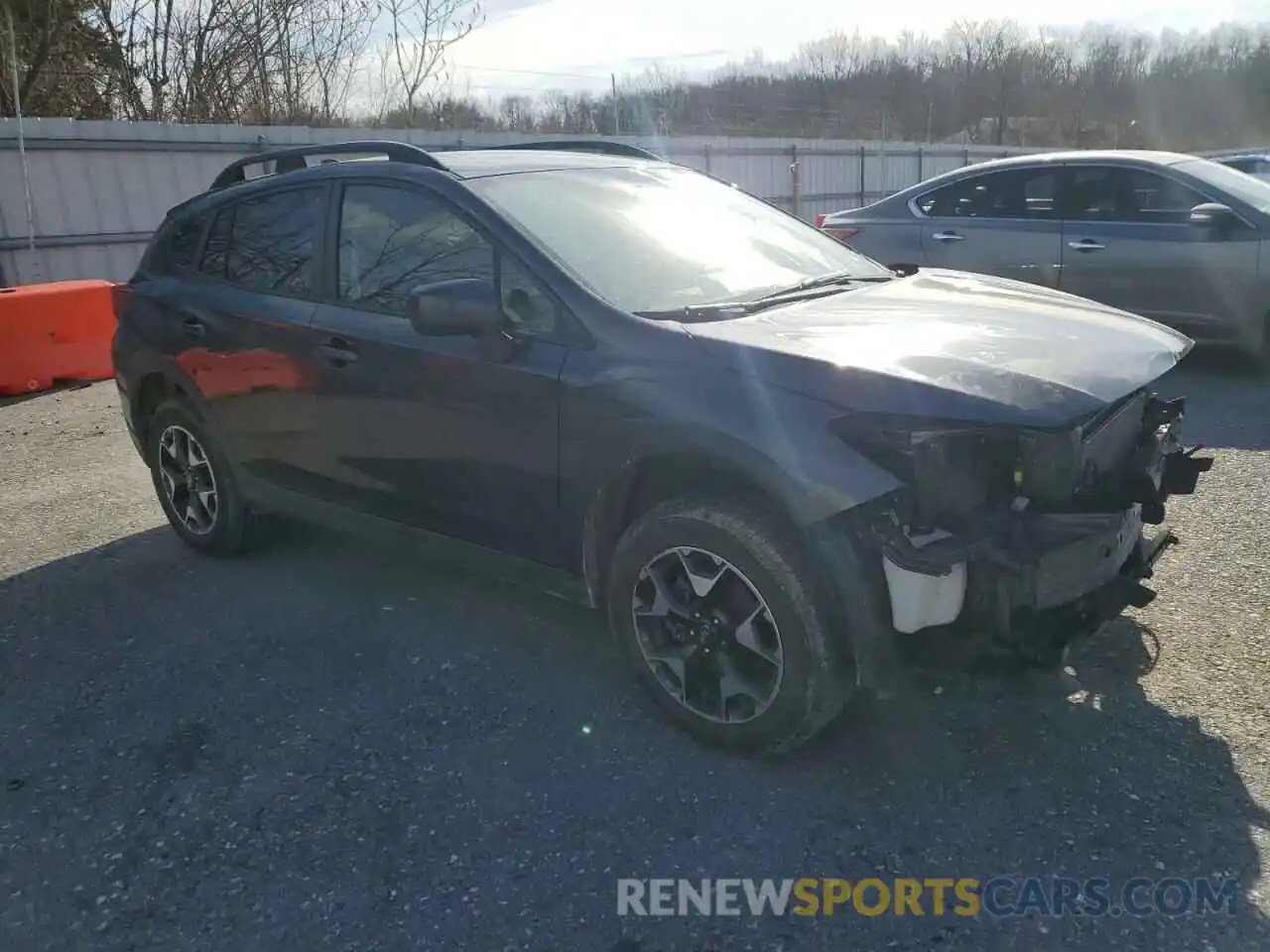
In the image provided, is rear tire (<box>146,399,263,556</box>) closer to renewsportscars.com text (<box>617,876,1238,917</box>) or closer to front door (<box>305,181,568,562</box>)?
front door (<box>305,181,568,562</box>)

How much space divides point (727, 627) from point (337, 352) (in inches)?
74.5

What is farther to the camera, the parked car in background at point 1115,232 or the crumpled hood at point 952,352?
the parked car in background at point 1115,232

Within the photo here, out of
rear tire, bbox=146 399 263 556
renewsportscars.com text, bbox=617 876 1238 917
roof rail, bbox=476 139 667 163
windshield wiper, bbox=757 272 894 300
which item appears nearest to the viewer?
renewsportscars.com text, bbox=617 876 1238 917

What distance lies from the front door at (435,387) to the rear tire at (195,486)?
85 centimetres

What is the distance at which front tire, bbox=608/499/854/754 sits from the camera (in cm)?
277

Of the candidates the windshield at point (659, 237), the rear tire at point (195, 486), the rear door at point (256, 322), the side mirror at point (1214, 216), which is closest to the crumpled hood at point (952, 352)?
the windshield at point (659, 237)

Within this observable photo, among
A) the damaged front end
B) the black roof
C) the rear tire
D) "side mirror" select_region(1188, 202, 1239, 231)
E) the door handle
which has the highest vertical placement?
the black roof

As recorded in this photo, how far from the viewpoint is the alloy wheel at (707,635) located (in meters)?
2.89

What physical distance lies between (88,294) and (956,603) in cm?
900

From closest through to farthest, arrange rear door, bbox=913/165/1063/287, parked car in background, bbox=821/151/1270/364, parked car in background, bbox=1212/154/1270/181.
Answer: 1. parked car in background, bbox=821/151/1270/364
2. rear door, bbox=913/165/1063/287
3. parked car in background, bbox=1212/154/1270/181

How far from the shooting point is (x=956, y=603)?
2.67m

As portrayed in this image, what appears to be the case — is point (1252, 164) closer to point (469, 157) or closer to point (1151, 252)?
point (1151, 252)

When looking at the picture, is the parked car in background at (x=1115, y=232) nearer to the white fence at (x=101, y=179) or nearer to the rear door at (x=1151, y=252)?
the rear door at (x=1151, y=252)

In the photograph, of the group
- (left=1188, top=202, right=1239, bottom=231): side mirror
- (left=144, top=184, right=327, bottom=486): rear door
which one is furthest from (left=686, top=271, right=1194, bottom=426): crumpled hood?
(left=1188, top=202, right=1239, bottom=231): side mirror
